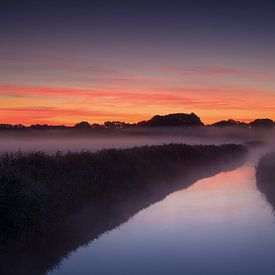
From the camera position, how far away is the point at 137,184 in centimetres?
3100

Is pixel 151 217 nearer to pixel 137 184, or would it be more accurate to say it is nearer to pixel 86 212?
pixel 86 212

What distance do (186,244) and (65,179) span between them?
6605 mm

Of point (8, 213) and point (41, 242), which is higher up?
point (8, 213)

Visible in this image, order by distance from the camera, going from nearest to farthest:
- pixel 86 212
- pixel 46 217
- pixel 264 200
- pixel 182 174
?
pixel 46 217
pixel 86 212
pixel 264 200
pixel 182 174

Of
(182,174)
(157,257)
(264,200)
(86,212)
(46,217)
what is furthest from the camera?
(182,174)

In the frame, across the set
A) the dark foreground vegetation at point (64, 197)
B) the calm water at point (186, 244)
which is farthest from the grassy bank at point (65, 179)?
the calm water at point (186, 244)

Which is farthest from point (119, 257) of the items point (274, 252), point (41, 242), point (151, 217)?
point (151, 217)

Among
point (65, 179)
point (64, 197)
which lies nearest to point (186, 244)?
point (64, 197)

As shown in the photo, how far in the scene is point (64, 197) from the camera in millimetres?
21422

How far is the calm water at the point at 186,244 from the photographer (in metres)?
16.1

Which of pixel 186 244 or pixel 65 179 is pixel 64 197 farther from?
pixel 186 244

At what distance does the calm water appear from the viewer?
1612cm

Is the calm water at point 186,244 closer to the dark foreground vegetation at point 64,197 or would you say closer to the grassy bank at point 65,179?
the dark foreground vegetation at point 64,197

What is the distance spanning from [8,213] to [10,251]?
1.10m
